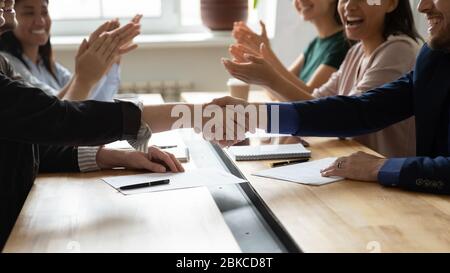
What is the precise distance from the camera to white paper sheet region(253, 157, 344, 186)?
1356 millimetres

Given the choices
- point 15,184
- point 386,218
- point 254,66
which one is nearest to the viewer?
point 386,218

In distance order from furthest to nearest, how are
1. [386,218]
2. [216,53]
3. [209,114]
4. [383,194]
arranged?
[216,53], [209,114], [383,194], [386,218]

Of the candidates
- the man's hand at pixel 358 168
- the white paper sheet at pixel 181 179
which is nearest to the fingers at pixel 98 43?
the white paper sheet at pixel 181 179

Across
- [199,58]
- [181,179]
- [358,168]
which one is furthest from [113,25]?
[199,58]

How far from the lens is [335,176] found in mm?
1384

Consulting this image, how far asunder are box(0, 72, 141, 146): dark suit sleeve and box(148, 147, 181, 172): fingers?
5.6 inches

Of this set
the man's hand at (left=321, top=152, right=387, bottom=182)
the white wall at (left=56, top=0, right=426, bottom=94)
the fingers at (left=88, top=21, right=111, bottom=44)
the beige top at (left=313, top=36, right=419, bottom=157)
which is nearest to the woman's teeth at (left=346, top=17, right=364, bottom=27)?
the beige top at (left=313, top=36, right=419, bottom=157)

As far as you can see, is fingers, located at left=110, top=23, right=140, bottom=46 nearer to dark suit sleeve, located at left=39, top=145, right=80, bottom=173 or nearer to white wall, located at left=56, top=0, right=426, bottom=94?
dark suit sleeve, located at left=39, top=145, right=80, bottom=173

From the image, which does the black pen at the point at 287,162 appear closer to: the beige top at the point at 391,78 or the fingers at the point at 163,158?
the fingers at the point at 163,158

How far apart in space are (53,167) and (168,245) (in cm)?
57

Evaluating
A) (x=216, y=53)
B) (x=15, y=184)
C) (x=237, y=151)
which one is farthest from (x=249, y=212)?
(x=216, y=53)

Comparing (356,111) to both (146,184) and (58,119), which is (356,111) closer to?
(146,184)

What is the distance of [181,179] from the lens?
1.37 m

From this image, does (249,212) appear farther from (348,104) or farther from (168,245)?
(348,104)
